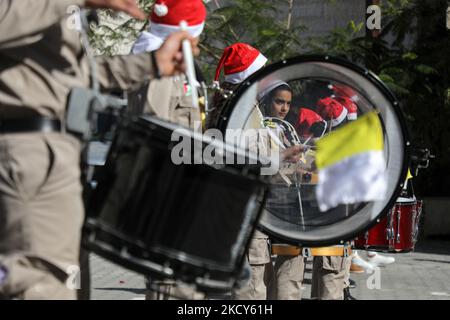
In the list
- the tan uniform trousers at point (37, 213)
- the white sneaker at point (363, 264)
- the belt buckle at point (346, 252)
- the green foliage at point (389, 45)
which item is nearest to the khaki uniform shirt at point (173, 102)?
the tan uniform trousers at point (37, 213)

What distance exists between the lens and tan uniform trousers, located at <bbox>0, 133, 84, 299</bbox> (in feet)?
10.3

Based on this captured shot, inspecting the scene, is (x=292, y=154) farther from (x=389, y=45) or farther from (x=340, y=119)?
(x=389, y=45)

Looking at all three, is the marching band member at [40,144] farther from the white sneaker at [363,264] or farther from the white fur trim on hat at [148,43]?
the white sneaker at [363,264]

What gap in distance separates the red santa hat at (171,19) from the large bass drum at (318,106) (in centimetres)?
39

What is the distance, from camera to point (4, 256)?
3158mm

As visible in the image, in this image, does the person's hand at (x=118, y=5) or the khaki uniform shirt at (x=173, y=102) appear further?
the khaki uniform shirt at (x=173, y=102)

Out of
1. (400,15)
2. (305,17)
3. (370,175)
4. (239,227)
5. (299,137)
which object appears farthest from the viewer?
(305,17)

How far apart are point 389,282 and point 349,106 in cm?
545

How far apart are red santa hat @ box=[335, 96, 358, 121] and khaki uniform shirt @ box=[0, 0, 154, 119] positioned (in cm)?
136

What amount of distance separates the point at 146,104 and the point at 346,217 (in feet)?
3.31

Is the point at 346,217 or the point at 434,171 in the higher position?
the point at 346,217

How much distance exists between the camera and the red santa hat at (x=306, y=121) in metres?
4.97

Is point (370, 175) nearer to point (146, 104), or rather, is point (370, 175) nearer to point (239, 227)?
point (239, 227)
